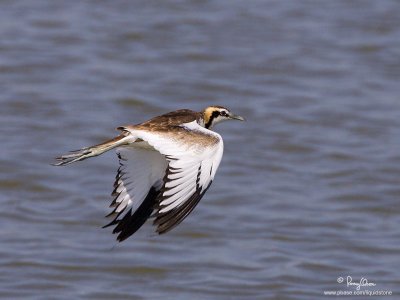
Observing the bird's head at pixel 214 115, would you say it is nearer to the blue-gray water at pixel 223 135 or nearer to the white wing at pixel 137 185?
the white wing at pixel 137 185

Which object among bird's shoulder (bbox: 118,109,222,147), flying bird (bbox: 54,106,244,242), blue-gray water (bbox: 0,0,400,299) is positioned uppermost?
bird's shoulder (bbox: 118,109,222,147)

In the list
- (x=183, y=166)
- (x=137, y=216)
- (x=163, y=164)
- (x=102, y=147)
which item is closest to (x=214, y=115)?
(x=163, y=164)

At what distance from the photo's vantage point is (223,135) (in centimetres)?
1518

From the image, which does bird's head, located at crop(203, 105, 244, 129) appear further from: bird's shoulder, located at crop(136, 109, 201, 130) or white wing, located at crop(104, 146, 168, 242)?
white wing, located at crop(104, 146, 168, 242)

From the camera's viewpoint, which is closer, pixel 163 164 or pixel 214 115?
pixel 163 164

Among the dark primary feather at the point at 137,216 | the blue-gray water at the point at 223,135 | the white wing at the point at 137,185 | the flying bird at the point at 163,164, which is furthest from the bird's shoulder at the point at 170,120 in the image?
the blue-gray water at the point at 223,135

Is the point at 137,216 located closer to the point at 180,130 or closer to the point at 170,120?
the point at 170,120

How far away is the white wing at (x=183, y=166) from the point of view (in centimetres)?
775

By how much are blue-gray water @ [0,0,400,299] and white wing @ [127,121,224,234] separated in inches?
88.8

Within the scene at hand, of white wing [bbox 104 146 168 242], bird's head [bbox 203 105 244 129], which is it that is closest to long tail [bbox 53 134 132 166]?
white wing [bbox 104 146 168 242]

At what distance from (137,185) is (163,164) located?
265mm

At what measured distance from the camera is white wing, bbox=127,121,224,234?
7754 millimetres

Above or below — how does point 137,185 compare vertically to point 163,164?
below

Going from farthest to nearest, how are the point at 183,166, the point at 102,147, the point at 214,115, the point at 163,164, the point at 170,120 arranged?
the point at 214,115, the point at 163,164, the point at 170,120, the point at 102,147, the point at 183,166
